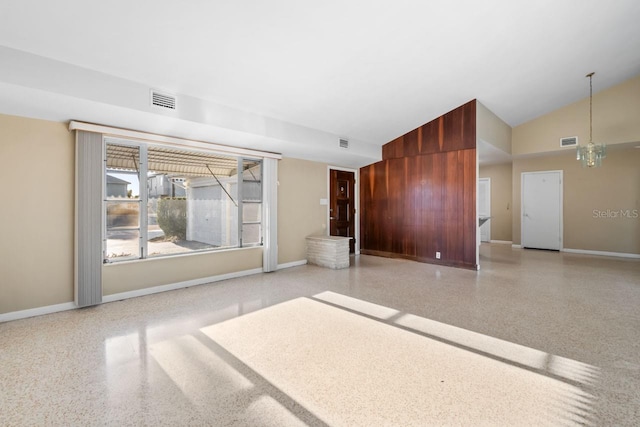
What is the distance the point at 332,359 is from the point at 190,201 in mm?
3807

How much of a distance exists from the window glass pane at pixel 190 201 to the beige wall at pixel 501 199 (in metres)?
8.35

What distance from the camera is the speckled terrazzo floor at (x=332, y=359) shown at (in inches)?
73.1

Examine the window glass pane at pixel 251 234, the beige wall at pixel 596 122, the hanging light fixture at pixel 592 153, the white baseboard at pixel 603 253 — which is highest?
the beige wall at pixel 596 122

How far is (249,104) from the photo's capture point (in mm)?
4387

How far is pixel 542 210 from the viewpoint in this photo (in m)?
8.57

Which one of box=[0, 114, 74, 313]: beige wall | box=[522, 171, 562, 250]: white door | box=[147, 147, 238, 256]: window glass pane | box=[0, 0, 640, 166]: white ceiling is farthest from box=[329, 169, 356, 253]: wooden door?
box=[522, 171, 562, 250]: white door

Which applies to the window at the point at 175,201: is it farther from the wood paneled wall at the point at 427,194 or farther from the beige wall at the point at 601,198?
the beige wall at the point at 601,198

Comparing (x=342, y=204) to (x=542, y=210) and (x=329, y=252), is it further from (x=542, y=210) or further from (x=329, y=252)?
(x=542, y=210)

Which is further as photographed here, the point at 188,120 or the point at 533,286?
the point at 533,286

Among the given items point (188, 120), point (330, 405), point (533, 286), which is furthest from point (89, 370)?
point (533, 286)

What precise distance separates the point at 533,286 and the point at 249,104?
5.15 meters

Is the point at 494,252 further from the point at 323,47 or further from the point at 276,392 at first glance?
the point at 276,392

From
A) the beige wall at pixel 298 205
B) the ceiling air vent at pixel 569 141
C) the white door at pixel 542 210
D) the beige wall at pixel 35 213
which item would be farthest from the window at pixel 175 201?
the white door at pixel 542 210

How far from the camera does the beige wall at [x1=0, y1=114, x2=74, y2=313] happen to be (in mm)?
3387
